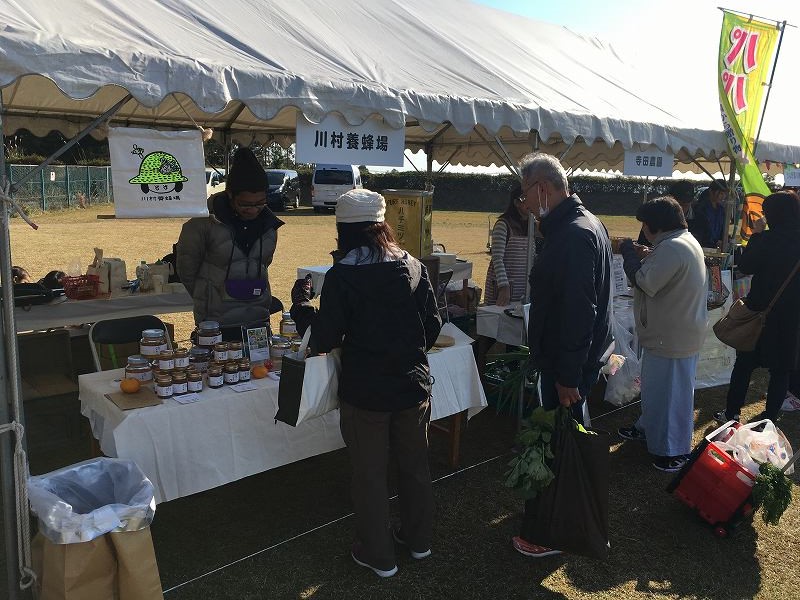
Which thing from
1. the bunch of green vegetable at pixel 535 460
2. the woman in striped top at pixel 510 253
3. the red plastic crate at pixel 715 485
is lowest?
the red plastic crate at pixel 715 485

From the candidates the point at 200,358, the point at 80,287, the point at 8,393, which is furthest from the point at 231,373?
the point at 80,287

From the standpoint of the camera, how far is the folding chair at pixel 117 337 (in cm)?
374

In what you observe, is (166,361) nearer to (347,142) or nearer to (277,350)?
(277,350)

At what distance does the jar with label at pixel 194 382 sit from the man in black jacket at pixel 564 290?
146cm

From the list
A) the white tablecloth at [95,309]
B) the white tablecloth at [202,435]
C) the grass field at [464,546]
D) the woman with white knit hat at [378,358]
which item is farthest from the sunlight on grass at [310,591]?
the white tablecloth at [95,309]

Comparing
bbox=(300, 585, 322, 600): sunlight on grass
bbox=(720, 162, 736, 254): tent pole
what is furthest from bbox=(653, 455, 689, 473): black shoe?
bbox=(720, 162, 736, 254): tent pole

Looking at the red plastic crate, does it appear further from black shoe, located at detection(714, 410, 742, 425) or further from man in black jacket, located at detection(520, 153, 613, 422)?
black shoe, located at detection(714, 410, 742, 425)

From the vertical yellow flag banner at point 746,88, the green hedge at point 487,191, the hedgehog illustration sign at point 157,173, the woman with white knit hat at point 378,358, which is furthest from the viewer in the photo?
the green hedge at point 487,191

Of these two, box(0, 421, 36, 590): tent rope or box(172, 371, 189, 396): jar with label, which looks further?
box(172, 371, 189, 396): jar with label

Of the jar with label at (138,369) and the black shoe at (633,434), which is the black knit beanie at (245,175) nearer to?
the jar with label at (138,369)

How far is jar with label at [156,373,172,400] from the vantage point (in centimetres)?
265

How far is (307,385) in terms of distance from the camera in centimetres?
256

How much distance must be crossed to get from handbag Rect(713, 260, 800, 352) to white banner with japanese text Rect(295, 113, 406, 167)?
8.38 ft

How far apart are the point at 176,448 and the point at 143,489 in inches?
18.5
